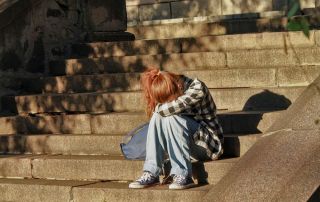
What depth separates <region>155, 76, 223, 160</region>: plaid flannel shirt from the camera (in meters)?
5.62

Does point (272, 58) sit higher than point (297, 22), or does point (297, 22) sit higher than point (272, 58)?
point (297, 22)

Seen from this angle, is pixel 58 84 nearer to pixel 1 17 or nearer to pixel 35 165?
pixel 1 17

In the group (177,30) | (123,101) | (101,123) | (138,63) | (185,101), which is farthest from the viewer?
(177,30)

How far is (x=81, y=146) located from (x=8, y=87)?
1.96 metres

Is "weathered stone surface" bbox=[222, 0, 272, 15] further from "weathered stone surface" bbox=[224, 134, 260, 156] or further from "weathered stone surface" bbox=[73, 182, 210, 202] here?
"weathered stone surface" bbox=[73, 182, 210, 202]

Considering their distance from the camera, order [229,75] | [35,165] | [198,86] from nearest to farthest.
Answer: [198,86]
[35,165]
[229,75]

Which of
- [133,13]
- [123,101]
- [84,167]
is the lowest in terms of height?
[84,167]

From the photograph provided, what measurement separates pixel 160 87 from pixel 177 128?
0.39m

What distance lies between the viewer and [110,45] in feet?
30.0

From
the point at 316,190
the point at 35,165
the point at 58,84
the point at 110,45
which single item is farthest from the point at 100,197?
the point at 110,45

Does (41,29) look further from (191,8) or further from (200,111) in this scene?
(191,8)

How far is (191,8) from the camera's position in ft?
47.9

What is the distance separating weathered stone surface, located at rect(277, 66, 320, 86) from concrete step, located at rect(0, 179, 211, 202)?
6.73 feet

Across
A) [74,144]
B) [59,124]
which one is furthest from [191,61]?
[74,144]
